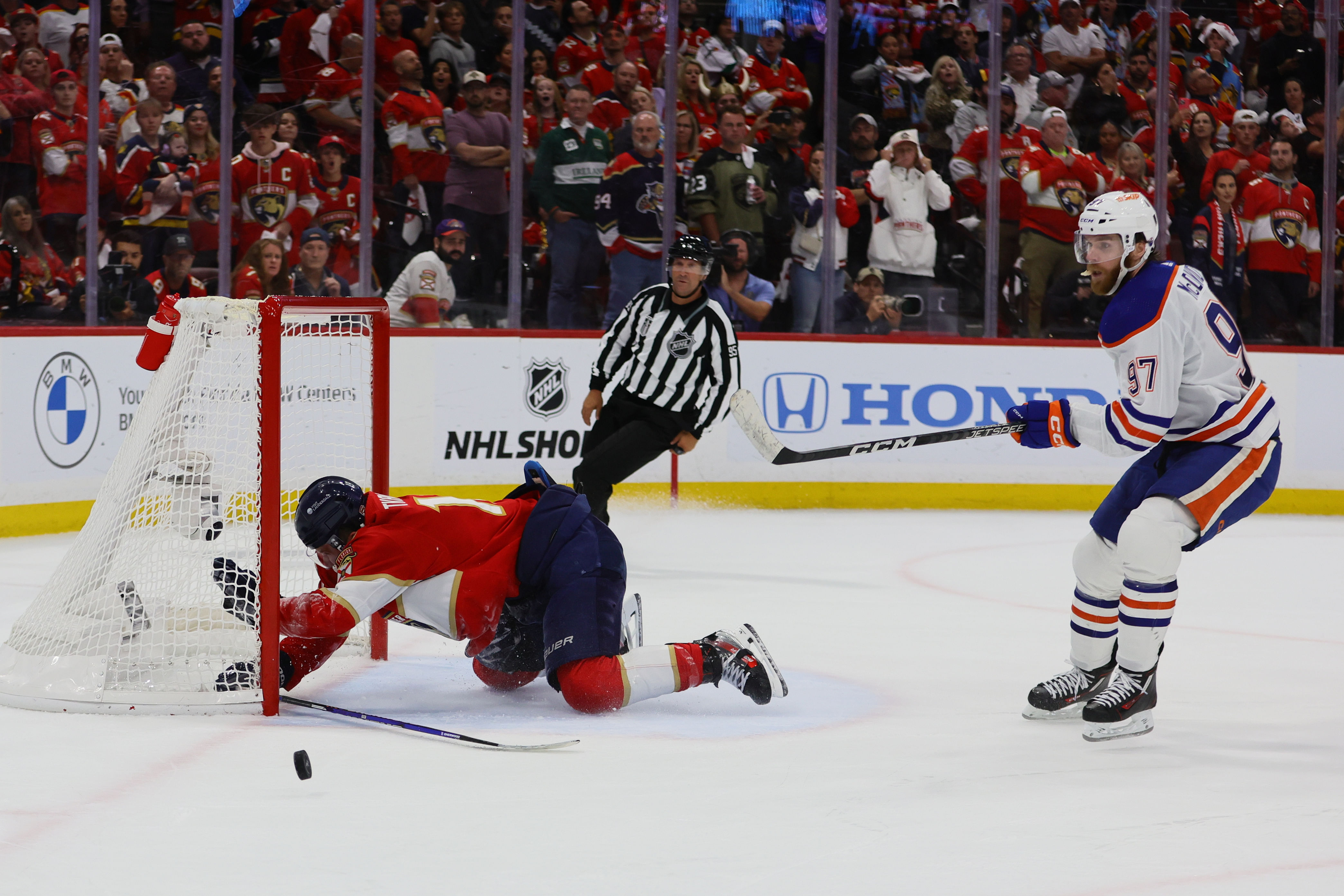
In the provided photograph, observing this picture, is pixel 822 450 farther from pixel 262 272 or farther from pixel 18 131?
pixel 18 131

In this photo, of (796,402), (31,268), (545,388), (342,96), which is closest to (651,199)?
(545,388)

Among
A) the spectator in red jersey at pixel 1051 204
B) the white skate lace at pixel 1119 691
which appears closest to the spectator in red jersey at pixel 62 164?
the spectator in red jersey at pixel 1051 204

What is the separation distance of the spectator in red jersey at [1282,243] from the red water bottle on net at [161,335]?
638 centimetres

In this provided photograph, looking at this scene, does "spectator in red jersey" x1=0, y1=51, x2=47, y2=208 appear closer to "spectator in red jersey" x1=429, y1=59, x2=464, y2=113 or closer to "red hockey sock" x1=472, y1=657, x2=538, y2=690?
"spectator in red jersey" x1=429, y1=59, x2=464, y2=113

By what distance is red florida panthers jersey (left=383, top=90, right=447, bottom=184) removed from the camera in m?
7.24

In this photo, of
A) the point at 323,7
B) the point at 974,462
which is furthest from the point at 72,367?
the point at 974,462

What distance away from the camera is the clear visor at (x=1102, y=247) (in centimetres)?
307

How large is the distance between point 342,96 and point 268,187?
60 centimetres

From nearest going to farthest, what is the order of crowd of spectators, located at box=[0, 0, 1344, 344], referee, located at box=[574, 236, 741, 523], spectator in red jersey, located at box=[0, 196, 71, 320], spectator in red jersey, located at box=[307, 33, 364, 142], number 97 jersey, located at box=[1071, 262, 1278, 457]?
number 97 jersey, located at box=[1071, 262, 1278, 457] < referee, located at box=[574, 236, 741, 523] < spectator in red jersey, located at box=[0, 196, 71, 320] < crowd of spectators, located at box=[0, 0, 1344, 344] < spectator in red jersey, located at box=[307, 33, 364, 142]

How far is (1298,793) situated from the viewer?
265 cm

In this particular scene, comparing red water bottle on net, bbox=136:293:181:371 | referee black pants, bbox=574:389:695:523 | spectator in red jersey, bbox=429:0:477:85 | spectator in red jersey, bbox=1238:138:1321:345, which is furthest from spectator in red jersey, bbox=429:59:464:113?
spectator in red jersey, bbox=1238:138:1321:345

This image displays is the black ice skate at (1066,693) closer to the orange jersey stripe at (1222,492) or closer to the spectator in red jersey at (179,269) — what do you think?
the orange jersey stripe at (1222,492)

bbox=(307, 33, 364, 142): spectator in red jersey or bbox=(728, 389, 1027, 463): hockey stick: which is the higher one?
bbox=(307, 33, 364, 142): spectator in red jersey

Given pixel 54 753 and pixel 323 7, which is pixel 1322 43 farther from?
pixel 54 753
